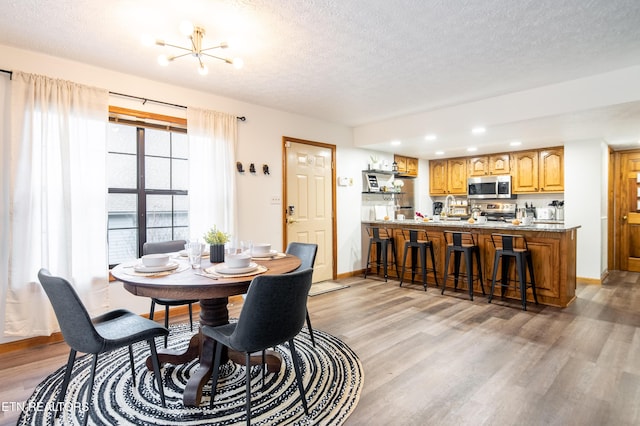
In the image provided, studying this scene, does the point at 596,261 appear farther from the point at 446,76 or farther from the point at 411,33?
the point at 411,33

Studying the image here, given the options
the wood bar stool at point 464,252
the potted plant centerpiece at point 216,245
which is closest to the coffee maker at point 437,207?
the wood bar stool at point 464,252

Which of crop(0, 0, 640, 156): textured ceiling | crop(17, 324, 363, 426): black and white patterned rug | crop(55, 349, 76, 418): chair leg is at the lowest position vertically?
crop(17, 324, 363, 426): black and white patterned rug

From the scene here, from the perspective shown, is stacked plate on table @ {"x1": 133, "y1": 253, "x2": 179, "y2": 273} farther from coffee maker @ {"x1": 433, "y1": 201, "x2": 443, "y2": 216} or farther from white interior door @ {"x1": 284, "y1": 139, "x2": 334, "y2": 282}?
coffee maker @ {"x1": 433, "y1": 201, "x2": 443, "y2": 216}

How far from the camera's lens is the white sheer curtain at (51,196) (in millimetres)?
2746

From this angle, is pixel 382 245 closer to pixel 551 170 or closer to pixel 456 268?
pixel 456 268

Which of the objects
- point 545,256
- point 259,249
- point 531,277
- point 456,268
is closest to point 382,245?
point 456,268

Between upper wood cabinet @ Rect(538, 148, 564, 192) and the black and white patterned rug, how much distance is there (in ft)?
16.2

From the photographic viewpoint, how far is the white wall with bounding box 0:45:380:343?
303 cm

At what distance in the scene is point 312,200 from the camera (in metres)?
5.02

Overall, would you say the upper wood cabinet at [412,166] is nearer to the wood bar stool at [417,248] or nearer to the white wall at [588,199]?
the wood bar stool at [417,248]

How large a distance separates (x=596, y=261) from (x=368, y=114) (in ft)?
13.3

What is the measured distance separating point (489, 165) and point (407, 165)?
5.04 ft

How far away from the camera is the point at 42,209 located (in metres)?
2.82

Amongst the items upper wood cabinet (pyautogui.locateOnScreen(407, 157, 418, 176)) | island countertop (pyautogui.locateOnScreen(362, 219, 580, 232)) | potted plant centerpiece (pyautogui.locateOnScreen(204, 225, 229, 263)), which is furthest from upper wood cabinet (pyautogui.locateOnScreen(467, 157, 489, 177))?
potted plant centerpiece (pyautogui.locateOnScreen(204, 225, 229, 263))
